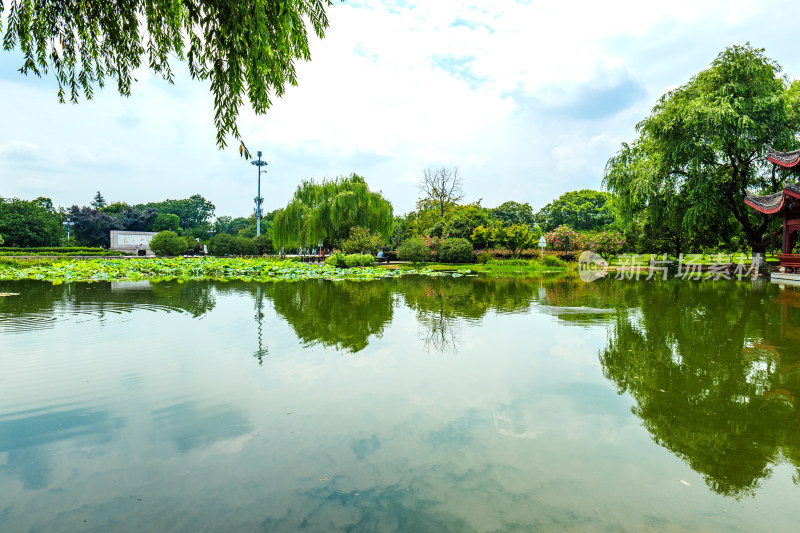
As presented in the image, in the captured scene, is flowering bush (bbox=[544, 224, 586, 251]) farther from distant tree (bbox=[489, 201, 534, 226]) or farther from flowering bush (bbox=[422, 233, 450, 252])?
distant tree (bbox=[489, 201, 534, 226])

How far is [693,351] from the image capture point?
19.2 feet

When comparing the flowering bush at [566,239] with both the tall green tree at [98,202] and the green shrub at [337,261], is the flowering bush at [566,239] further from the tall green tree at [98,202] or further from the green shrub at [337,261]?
the tall green tree at [98,202]

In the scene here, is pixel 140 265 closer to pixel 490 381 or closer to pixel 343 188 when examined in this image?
pixel 343 188

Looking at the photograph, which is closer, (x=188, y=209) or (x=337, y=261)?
(x=337, y=261)

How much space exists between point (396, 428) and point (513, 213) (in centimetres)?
5244

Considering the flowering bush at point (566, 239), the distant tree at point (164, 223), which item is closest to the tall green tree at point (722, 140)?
the flowering bush at point (566, 239)

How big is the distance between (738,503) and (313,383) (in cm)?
344

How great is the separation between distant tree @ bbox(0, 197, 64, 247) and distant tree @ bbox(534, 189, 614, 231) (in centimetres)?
5257

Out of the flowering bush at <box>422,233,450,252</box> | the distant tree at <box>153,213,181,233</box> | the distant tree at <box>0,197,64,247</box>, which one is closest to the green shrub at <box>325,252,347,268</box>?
the flowering bush at <box>422,233,450,252</box>

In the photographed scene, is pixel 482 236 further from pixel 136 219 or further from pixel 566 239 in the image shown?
pixel 136 219

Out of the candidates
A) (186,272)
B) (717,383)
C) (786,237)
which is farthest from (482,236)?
(717,383)

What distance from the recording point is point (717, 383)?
4477mm

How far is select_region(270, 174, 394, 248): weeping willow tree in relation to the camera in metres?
26.7

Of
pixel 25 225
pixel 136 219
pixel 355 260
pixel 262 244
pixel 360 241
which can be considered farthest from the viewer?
pixel 136 219
